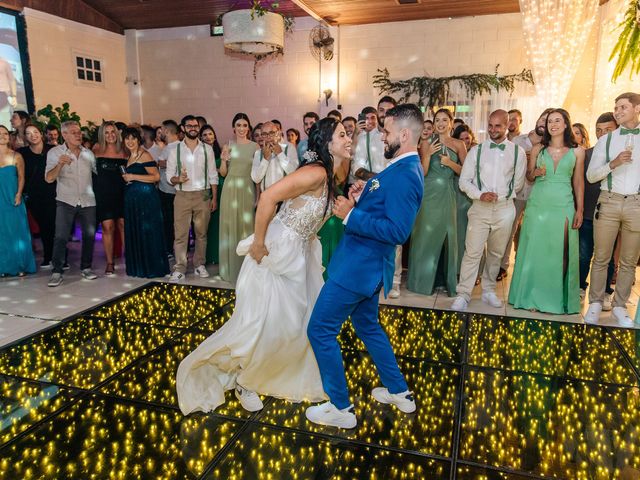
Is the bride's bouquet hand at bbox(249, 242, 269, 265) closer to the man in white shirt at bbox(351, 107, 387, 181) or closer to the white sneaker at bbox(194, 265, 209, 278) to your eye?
the man in white shirt at bbox(351, 107, 387, 181)

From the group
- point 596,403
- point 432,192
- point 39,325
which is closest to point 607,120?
point 432,192

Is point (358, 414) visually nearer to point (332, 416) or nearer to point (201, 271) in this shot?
point (332, 416)

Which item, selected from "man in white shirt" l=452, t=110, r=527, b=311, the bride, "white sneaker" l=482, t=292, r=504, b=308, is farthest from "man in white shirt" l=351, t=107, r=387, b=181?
the bride

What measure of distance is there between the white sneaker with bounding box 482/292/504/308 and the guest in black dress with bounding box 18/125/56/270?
4624 millimetres

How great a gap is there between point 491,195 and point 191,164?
2.89 meters

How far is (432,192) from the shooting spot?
455cm

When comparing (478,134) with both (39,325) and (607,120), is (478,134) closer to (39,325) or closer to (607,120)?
(607,120)

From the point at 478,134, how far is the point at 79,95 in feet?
24.3

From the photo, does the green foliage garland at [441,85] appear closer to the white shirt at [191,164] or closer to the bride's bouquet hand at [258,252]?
the white shirt at [191,164]

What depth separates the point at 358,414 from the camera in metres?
2.49

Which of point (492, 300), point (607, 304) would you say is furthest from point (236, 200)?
point (607, 304)

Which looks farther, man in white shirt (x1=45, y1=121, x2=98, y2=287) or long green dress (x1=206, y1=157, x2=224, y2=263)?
long green dress (x1=206, y1=157, x2=224, y2=263)

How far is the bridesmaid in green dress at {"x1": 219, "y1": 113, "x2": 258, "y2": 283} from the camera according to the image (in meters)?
4.88

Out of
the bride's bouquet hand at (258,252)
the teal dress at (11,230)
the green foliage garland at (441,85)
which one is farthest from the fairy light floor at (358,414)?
the green foliage garland at (441,85)
